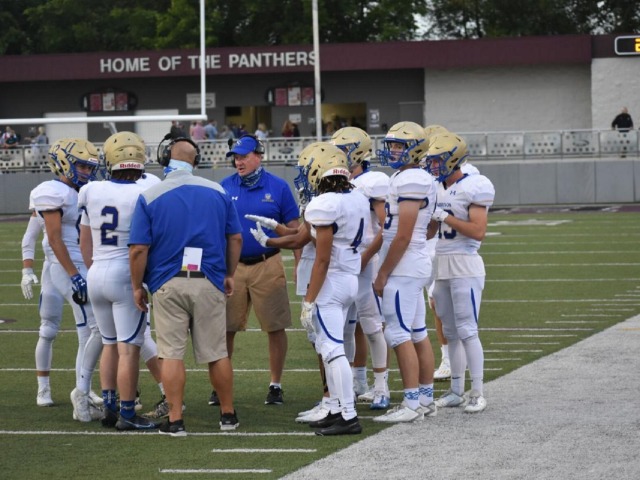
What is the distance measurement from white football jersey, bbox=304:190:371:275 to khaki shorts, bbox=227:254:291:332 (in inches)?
44.7

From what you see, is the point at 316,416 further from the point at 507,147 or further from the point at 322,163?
the point at 507,147

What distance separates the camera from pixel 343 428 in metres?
7.69

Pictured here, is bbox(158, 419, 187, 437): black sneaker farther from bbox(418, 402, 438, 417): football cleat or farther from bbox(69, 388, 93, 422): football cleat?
bbox(418, 402, 438, 417): football cleat

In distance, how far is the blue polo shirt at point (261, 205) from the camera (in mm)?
8984

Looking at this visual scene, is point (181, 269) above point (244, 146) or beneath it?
beneath

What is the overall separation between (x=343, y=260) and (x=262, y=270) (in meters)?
1.32

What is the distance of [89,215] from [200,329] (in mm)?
1002

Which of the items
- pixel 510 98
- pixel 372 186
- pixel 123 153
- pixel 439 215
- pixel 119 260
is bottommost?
pixel 119 260

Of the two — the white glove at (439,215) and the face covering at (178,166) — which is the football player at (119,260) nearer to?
the face covering at (178,166)

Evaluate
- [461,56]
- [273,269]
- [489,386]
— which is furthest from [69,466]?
[461,56]

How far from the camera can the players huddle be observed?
7785mm

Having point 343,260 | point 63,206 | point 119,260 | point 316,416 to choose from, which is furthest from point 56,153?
point 316,416

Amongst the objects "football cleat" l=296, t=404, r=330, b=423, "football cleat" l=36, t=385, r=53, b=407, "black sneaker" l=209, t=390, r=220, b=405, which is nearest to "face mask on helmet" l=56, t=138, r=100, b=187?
"football cleat" l=36, t=385, r=53, b=407

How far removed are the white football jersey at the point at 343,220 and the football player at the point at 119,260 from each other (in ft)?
3.64
